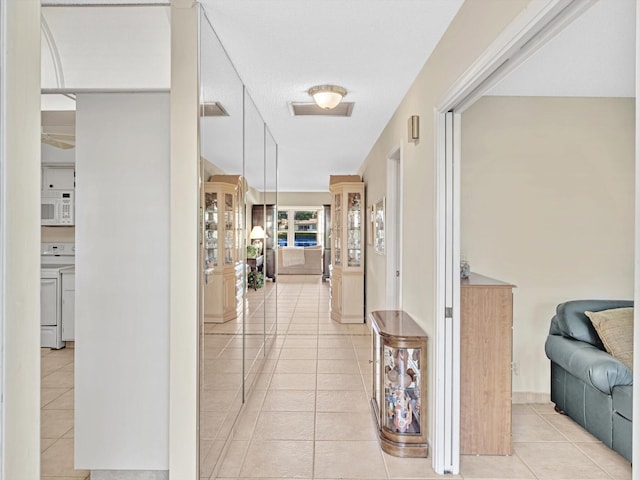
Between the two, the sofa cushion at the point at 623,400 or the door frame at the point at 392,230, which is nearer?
the sofa cushion at the point at 623,400

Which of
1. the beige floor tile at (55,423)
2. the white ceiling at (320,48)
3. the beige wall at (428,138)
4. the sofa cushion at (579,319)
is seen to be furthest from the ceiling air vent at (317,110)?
the beige floor tile at (55,423)

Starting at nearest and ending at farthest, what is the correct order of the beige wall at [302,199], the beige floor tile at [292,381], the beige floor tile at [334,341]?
1. the beige floor tile at [292,381]
2. the beige floor tile at [334,341]
3. the beige wall at [302,199]

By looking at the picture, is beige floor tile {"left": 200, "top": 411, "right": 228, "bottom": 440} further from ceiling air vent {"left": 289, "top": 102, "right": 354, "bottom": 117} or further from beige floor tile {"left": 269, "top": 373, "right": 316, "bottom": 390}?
ceiling air vent {"left": 289, "top": 102, "right": 354, "bottom": 117}

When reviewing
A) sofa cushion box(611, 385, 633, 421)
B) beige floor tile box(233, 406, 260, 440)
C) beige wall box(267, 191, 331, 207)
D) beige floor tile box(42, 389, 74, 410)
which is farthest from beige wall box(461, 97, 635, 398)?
beige wall box(267, 191, 331, 207)

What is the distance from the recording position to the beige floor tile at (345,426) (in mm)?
2902

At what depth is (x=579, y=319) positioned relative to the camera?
125 inches

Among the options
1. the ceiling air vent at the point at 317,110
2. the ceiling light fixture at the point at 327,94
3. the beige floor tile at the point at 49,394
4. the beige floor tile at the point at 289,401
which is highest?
the ceiling air vent at the point at 317,110

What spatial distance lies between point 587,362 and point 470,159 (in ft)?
5.45

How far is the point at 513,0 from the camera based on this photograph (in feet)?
5.31

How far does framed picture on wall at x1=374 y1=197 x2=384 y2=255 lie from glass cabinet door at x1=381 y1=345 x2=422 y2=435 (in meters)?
2.39

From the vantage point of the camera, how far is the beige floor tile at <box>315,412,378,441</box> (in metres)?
2.90

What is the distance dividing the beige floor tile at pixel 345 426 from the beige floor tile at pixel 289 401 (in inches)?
7.6

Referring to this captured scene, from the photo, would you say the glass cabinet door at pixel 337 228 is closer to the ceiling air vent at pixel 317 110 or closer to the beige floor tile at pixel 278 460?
the ceiling air vent at pixel 317 110

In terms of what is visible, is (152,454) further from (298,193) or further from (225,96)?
(298,193)
